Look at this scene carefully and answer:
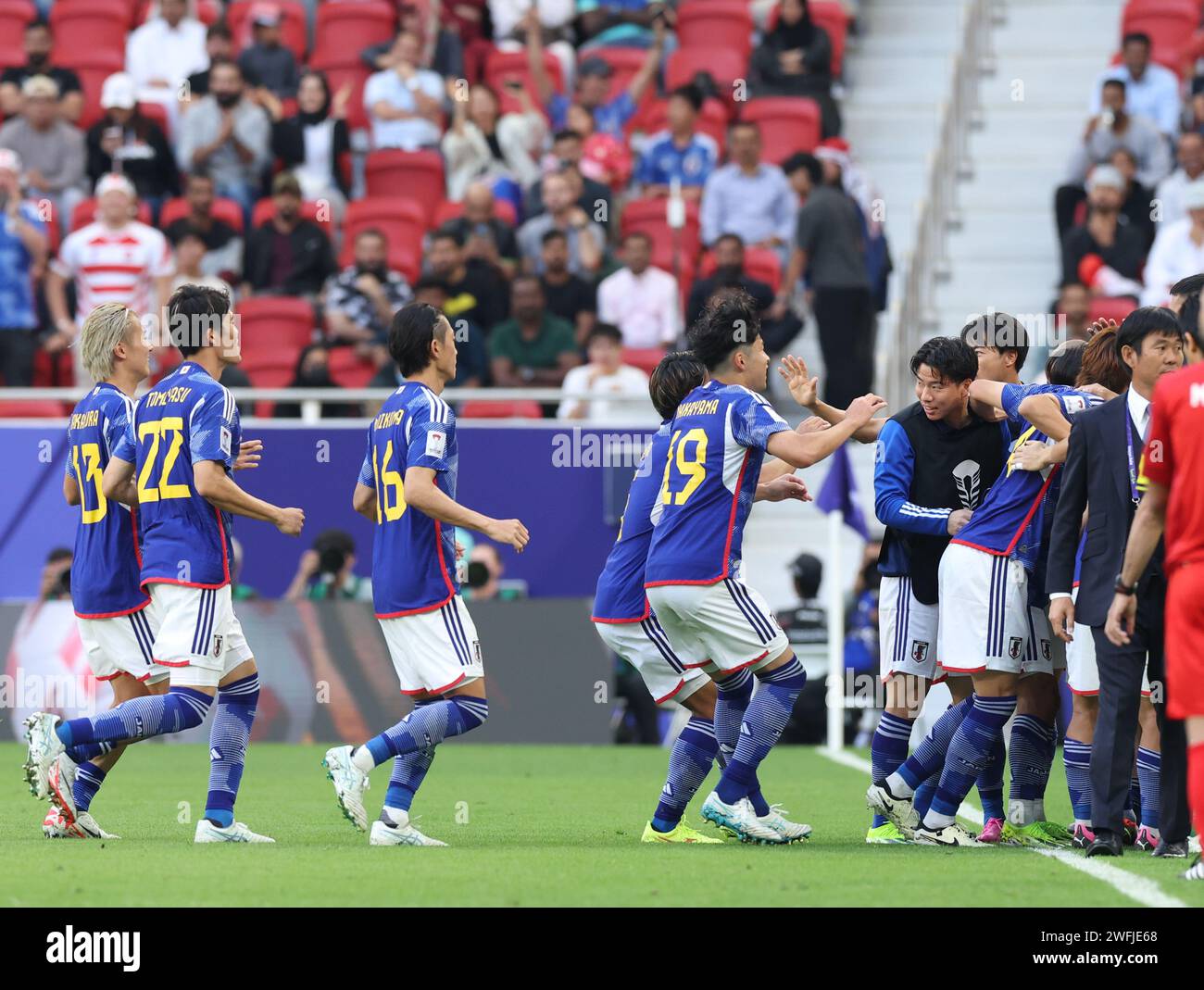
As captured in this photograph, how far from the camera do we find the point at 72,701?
1475 centimetres

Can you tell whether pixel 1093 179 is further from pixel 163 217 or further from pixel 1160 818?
pixel 1160 818

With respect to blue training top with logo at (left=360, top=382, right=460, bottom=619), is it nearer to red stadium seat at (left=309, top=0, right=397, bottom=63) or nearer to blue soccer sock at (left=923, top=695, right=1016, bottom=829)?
blue soccer sock at (left=923, top=695, right=1016, bottom=829)

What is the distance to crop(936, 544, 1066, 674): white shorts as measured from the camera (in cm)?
831

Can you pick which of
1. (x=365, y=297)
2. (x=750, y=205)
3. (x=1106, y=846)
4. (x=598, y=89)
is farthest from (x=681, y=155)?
(x=1106, y=846)

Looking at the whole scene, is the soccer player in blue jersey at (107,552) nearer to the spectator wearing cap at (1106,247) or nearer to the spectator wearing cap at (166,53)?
the spectator wearing cap at (1106,247)

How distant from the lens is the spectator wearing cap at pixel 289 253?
17375 millimetres

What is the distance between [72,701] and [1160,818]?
928 centimetres

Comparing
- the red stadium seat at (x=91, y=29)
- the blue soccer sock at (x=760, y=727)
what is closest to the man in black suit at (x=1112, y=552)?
the blue soccer sock at (x=760, y=727)

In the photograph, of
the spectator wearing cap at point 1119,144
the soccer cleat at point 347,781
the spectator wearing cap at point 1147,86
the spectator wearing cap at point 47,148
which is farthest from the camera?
the spectator wearing cap at point 47,148

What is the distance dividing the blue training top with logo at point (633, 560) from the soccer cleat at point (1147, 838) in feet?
7.13

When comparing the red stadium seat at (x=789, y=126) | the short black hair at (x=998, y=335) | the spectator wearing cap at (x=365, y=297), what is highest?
the red stadium seat at (x=789, y=126)

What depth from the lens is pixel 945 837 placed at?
8367mm

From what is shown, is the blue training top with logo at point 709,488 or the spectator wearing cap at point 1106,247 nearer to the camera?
the blue training top with logo at point 709,488

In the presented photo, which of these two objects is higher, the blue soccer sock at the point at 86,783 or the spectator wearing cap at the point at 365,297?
the spectator wearing cap at the point at 365,297
